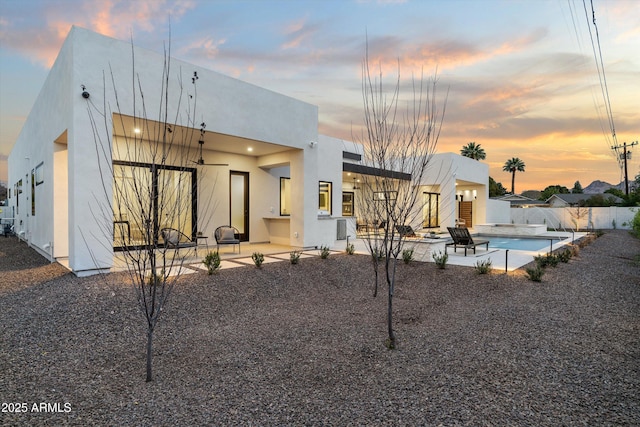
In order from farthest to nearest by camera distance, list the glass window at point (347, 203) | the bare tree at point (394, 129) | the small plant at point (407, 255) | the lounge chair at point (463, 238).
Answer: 1. the glass window at point (347, 203)
2. the lounge chair at point (463, 238)
3. the small plant at point (407, 255)
4. the bare tree at point (394, 129)

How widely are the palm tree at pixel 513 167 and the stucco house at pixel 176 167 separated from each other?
5440cm

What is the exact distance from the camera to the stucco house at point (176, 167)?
6.45 m

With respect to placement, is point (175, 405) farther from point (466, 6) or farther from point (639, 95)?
point (639, 95)

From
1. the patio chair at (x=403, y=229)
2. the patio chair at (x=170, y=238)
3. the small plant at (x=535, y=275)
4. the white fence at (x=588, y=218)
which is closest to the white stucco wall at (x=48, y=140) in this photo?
the patio chair at (x=170, y=238)

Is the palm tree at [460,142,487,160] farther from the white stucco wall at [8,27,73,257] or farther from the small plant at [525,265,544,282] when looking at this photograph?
the white stucco wall at [8,27,73,257]

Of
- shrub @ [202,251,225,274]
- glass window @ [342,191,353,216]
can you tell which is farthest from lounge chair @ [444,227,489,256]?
glass window @ [342,191,353,216]

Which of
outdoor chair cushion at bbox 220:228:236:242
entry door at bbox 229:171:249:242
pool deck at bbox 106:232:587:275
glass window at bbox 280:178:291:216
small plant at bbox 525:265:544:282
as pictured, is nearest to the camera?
small plant at bbox 525:265:544:282

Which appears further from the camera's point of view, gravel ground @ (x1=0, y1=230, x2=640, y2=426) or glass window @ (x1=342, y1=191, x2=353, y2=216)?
glass window @ (x1=342, y1=191, x2=353, y2=216)

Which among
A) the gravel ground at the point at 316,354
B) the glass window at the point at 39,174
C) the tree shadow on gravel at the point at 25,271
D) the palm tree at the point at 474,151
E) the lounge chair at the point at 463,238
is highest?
the palm tree at the point at 474,151

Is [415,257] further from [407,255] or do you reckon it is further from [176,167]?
[176,167]

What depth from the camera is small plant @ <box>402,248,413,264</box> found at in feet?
29.3

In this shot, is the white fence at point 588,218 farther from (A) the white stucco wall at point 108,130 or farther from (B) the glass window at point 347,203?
(A) the white stucco wall at point 108,130

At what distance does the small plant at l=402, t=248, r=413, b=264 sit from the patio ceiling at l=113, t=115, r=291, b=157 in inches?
194

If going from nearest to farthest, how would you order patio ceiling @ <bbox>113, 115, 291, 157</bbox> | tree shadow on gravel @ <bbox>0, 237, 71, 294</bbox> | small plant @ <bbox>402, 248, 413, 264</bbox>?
tree shadow on gravel @ <bbox>0, 237, 71, 294</bbox>
patio ceiling @ <bbox>113, 115, 291, 157</bbox>
small plant @ <bbox>402, 248, 413, 264</bbox>
